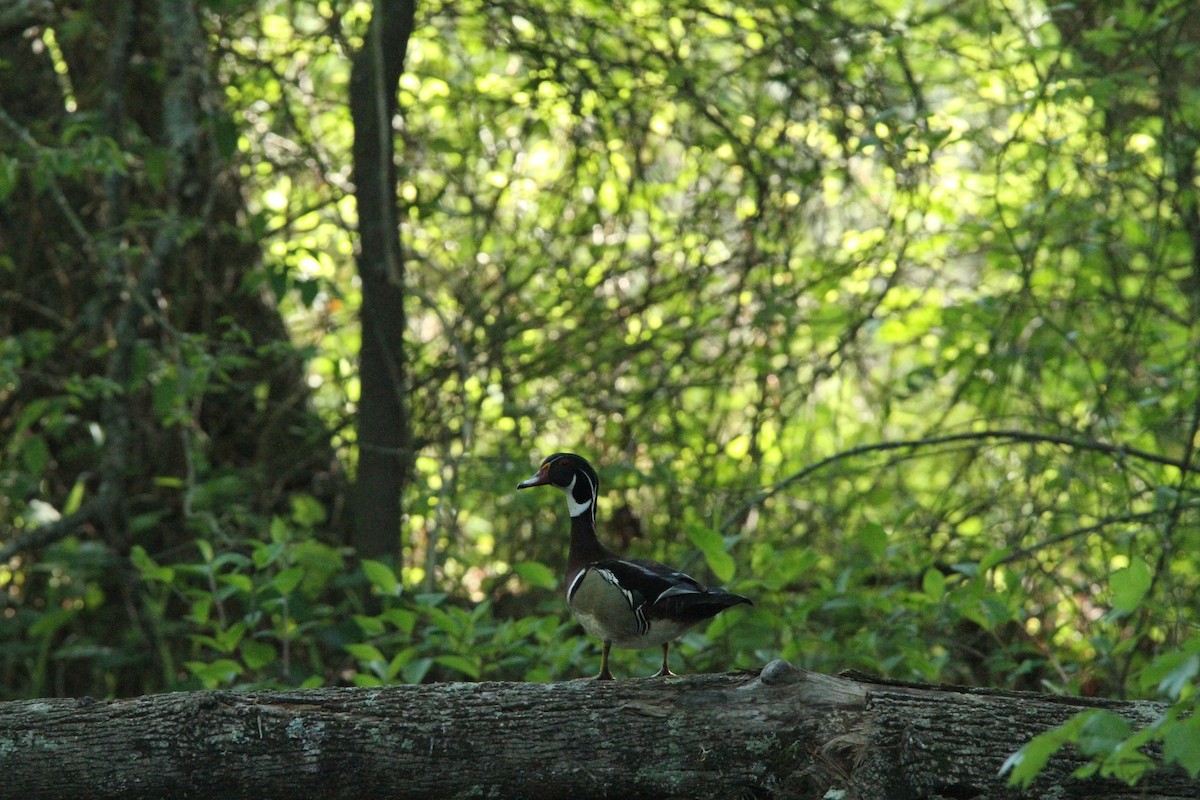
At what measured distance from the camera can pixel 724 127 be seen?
679cm

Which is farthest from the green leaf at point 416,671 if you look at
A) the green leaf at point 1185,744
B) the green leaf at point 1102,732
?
the green leaf at point 1185,744

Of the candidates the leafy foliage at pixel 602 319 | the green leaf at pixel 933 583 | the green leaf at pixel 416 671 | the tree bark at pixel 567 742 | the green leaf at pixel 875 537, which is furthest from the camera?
the leafy foliage at pixel 602 319

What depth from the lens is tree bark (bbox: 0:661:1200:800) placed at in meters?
2.99

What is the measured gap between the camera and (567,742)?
3.11m

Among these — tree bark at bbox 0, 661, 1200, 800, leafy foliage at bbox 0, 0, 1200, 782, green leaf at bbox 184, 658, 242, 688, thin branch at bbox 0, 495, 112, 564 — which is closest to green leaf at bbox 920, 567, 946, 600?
tree bark at bbox 0, 661, 1200, 800

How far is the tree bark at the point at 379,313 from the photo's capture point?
6.05 m

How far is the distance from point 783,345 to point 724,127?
1.17m

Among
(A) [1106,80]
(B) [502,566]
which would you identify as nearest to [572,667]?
(B) [502,566]

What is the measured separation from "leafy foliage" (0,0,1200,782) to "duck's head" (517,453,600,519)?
1981 millimetres

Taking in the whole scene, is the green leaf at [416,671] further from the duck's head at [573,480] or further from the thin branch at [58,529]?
the thin branch at [58,529]

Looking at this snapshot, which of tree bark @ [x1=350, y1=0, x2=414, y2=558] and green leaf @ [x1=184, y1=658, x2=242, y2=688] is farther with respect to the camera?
tree bark @ [x1=350, y1=0, x2=414, y2=558]

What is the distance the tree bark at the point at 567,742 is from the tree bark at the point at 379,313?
2921mm

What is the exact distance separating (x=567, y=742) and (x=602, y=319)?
4270mm

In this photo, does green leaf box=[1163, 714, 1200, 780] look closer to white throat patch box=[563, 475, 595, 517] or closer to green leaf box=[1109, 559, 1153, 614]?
green leaf box=[1109, 559, 1153, 614]
